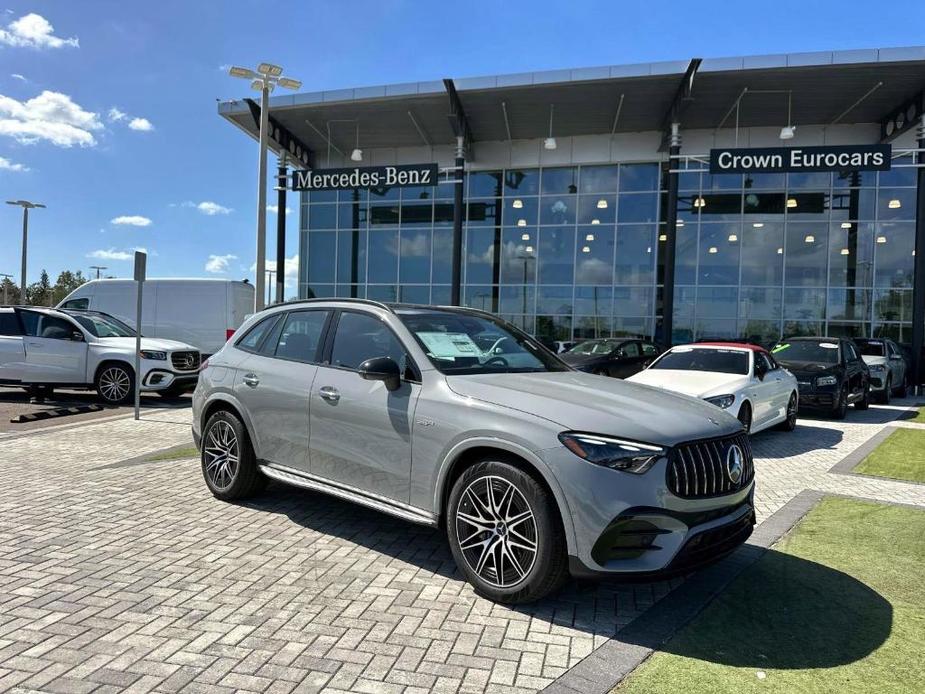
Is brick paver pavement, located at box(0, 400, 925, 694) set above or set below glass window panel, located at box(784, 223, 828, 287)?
below

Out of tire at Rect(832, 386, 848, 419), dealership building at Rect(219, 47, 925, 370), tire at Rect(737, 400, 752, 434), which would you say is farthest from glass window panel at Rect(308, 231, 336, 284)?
tire at Rect(737, 400, 752, 434)

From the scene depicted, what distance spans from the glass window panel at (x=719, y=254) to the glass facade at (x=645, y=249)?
5 cm

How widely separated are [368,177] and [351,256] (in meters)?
7.73

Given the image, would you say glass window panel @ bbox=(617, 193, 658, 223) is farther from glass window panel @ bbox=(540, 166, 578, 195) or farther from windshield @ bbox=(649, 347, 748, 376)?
windshield @ bbox=(649, 347, 748, 376)

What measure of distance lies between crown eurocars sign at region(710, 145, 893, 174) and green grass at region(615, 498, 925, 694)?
15.5m

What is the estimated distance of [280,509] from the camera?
207 inches

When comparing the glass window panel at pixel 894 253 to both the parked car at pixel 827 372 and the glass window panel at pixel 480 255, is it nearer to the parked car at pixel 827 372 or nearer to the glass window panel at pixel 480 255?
the parked car at pixel 827 372

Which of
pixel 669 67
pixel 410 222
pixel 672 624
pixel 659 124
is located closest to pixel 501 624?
pixel 672 624

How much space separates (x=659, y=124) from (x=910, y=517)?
20394 mm

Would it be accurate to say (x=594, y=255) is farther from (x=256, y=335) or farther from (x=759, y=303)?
(x=256, y=335)

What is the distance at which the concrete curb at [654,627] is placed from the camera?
8.90 ft

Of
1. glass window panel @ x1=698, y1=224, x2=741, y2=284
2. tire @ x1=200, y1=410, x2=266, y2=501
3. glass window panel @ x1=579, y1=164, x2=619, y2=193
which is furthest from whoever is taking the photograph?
glass window panel @ x1=579, y1=164, x2=619, y2=193

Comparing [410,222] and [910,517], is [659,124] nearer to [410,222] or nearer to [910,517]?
[410,222]

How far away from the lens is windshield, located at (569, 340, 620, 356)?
15774 millimetres
